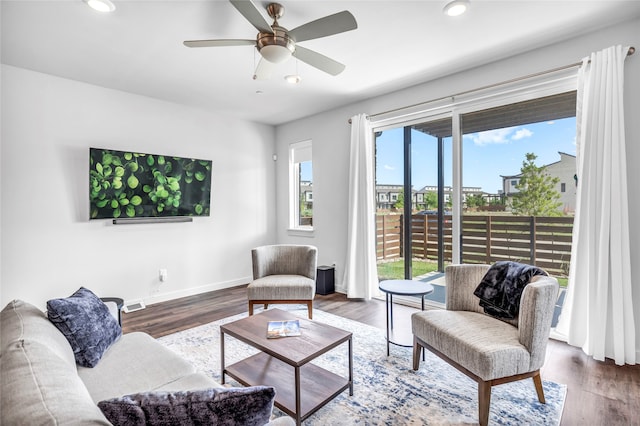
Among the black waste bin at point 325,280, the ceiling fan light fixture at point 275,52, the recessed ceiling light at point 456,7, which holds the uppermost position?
the recessed ceiling light at point 456,7

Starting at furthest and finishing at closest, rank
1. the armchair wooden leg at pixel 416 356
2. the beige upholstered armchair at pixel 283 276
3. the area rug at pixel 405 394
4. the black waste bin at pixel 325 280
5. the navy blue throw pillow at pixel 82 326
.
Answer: the black waste bin at pixel 325 280
the beige upholstered armchair at pixel 283 276
the armchair wooden leg at pixel 416 356
the area rug at pixel 405 394
the navy blue throw pillow at pixel 82 326

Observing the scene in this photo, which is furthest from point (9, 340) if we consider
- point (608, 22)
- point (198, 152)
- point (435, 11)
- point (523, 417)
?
point (608, 22)

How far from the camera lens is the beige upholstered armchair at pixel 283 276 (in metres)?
3.38

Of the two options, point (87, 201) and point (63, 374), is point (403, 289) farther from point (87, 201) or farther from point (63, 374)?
point (87, 201)

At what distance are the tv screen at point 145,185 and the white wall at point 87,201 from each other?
0.60ft

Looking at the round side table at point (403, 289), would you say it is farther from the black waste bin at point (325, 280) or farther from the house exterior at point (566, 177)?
the black waste bin at point (325, 280)

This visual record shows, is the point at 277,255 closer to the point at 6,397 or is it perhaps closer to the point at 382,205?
the point at 382,205

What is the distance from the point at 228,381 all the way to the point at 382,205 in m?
2.83

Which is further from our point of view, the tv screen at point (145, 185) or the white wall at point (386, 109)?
the tv screen at point (145, 185)

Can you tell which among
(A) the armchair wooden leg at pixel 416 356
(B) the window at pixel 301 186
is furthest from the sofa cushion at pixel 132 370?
(B) the window at pixel 301 186

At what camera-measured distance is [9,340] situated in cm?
128

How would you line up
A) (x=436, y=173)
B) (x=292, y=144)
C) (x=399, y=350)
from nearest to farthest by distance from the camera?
(x=399, y=350) → (x=436, y=173) → (x=292, y=144)

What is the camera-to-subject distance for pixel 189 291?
14.5 feet

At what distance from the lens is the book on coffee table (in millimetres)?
2094
